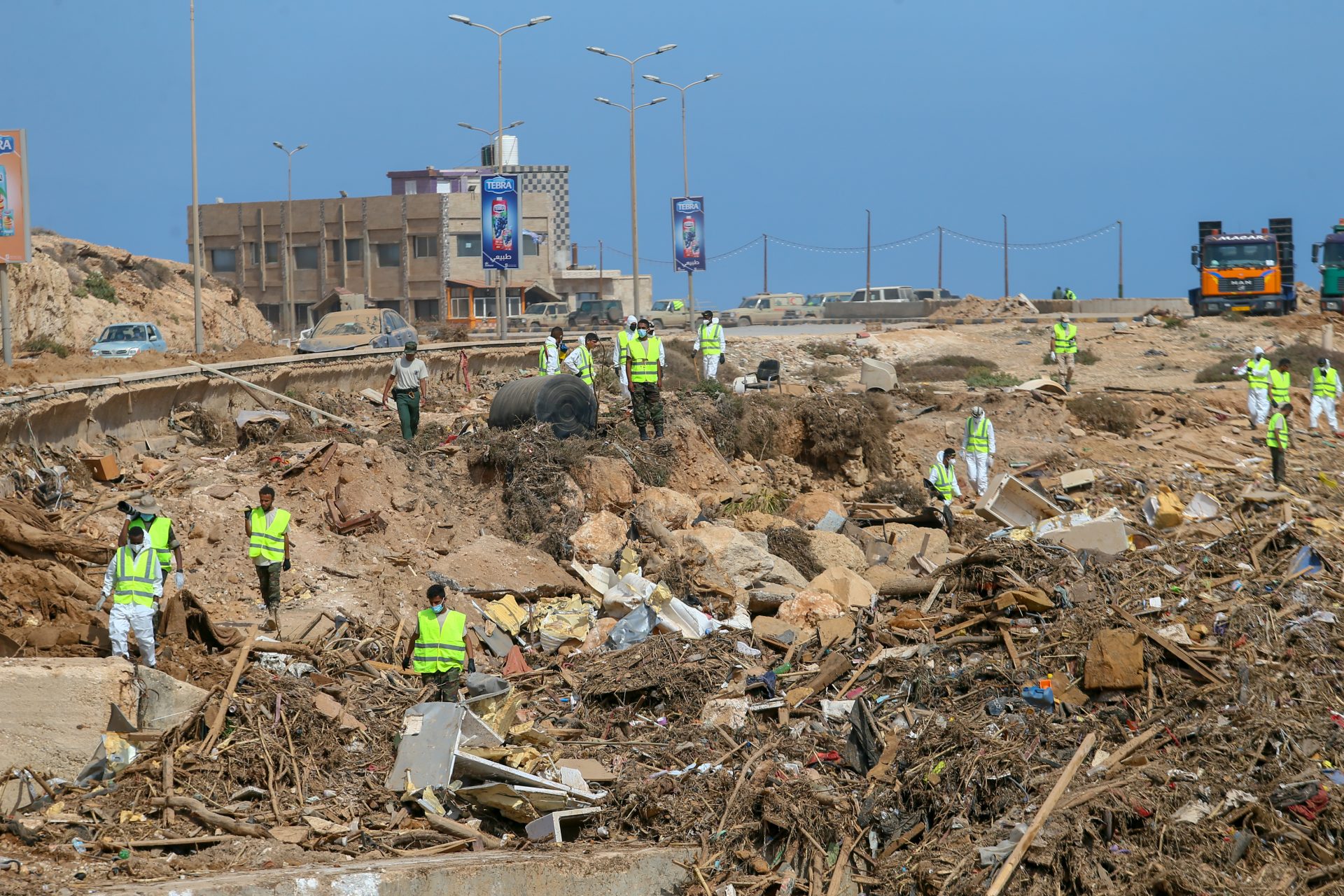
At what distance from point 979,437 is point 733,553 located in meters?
5.09

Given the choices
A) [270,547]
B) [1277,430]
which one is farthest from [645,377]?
[1277,430]

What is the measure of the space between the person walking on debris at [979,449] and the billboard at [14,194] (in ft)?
43.9

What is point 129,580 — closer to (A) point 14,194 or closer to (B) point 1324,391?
(A) point 14,194

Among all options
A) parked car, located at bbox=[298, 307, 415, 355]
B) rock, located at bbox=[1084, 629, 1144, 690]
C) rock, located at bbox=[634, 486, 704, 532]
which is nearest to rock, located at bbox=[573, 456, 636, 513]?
rock, located at bbox=[634, 486, 704, 532]

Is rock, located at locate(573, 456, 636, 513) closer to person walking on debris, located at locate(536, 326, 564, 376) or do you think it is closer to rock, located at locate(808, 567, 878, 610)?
person walking on debris, located at locate(536, 326, 564, 376)

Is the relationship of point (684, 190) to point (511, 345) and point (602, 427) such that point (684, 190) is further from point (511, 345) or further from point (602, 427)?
point (602, 427)

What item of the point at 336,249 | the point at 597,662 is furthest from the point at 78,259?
the point at 597,662

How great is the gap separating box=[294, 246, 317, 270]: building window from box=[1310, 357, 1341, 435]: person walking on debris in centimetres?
4711

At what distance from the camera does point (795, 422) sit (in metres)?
22.2

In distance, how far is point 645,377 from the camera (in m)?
18.2

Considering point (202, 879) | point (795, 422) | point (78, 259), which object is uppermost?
point (78, 259)

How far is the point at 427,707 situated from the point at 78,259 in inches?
1458

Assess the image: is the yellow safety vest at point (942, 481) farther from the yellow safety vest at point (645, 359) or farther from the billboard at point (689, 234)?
the billboard at point (689, 234)

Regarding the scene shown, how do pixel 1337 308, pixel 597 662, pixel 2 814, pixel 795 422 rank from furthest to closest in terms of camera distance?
pixel 1337 308
pixel 795 422
pixel 597 662
pixel 2 814
